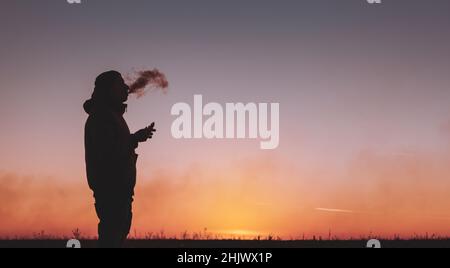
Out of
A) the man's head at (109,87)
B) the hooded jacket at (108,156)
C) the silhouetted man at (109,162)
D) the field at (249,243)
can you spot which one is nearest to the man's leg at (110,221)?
the silhouetted man at (109,162)

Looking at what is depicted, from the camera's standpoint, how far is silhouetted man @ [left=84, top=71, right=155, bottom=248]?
1439 cm

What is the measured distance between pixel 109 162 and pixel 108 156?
0.12 metres

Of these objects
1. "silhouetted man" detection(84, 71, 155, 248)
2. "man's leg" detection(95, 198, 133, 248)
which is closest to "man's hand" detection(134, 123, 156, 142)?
"silhouetted man" detection(84, 71, 155, 248)

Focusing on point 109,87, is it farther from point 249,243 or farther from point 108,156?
point 249,243

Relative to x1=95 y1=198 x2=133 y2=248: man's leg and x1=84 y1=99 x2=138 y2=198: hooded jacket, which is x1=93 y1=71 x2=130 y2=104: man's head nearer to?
x1=84 y1=99 x2=138 y2=198: hooded jacket

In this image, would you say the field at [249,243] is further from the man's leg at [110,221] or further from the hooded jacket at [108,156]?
the hooded jacket at [108,156]

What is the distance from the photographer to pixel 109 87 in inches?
576

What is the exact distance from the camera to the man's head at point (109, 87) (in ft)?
48.0

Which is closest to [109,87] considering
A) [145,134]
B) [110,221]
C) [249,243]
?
[145,134]
